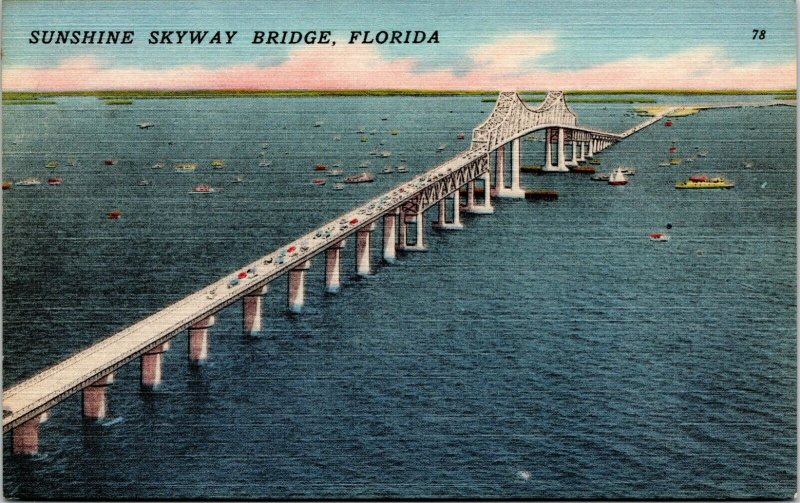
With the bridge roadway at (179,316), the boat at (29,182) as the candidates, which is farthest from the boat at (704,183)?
the boat at (29,182)

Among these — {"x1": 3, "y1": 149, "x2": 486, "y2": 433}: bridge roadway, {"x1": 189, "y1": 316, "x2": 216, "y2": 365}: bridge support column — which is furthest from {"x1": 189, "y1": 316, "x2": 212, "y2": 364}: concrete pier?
{"x1": 3, "y1": 149, "x2": 486, "y2": 433}: bridge roadway

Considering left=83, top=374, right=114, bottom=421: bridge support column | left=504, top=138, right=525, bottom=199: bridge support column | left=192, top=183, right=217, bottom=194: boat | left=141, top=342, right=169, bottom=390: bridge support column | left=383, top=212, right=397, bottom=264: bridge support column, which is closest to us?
left=83, top=374, right=114, bottom=421: bridge support column

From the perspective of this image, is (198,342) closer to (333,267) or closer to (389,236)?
(333,267)

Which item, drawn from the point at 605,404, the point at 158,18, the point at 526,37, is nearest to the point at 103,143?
the point at 158,18

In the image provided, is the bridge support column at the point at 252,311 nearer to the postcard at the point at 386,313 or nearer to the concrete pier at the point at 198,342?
the postcard at the point at 386,313

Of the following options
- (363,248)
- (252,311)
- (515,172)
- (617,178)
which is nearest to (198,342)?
(252,311)

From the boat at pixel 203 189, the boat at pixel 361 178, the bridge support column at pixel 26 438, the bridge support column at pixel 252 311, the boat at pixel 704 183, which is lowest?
the bridge support column at pixel 26 438

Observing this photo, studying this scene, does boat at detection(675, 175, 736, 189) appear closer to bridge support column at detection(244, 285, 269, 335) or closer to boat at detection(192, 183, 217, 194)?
bridge support column at detection(244, 285, 269, 335)
